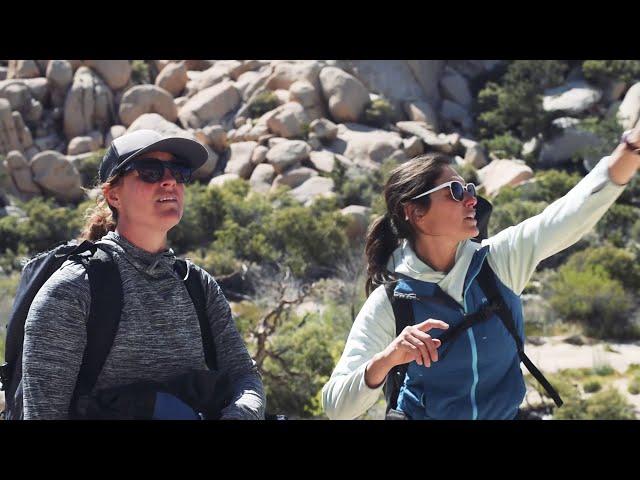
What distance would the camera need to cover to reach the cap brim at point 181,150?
262cm

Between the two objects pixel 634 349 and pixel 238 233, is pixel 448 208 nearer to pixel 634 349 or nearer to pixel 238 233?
pixel 634 349

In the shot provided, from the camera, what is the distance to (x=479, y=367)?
257cm

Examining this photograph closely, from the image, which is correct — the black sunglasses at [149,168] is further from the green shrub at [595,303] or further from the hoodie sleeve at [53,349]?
the green shrub at [595,303]

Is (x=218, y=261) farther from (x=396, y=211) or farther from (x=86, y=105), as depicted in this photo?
(x=396, y=211)

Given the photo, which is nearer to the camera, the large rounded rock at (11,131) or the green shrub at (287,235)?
the green shrub at (287,235)

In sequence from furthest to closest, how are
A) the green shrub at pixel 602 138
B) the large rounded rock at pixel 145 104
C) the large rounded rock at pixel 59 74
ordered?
the large rounded rock at pixel 59 74
the large rounded rock at pixel 145 104
the green shrub at pixel 602 138

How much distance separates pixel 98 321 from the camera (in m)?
2.38

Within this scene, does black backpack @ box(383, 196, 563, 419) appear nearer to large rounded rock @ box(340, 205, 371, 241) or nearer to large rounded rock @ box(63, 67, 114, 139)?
large rounded rock @ box(340, 205, 371, 241)

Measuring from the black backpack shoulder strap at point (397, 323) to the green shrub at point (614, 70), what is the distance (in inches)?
1522

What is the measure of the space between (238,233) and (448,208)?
82.9 feet

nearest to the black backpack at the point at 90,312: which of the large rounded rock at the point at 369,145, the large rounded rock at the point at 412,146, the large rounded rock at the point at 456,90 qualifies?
the large rounded rock at the point at 369,145
